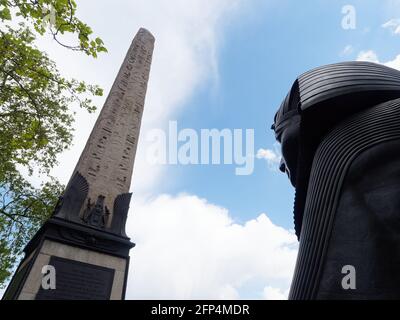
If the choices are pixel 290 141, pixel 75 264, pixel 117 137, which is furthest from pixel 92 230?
pixel 290 141

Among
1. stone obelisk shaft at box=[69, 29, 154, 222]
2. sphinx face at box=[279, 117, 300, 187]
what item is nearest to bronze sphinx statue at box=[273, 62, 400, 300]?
sphinx face at box=[279, 117, 300, 187]

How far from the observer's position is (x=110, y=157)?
24.8 feet

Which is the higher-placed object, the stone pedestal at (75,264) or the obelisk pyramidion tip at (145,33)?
the obelisk pyramidion tip at (145,33)

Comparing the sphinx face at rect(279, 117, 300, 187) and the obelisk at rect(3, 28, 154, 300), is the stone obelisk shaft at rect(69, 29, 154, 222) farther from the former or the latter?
the sphinx face at rect(279, 117, 300, 187)

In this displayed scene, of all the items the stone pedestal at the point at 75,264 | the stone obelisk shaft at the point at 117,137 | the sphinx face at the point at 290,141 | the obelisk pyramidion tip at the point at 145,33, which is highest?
the obelisk pyramidion tip at the point at 145,33

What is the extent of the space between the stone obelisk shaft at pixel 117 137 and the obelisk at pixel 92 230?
0.9 inches

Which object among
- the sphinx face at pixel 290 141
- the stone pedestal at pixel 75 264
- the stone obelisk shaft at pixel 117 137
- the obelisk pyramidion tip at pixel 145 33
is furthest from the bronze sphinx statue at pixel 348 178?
the obelisk pyramidion tip at pixel 145 33

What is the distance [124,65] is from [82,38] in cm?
560

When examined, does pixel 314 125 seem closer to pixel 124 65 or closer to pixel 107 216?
pixel 107 216

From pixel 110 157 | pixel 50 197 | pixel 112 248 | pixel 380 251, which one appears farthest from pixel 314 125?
pixel 50 197

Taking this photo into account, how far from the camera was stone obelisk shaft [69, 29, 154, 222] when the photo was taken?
7031 millimetres

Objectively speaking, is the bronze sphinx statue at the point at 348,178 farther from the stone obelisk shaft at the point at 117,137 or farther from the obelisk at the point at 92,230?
the stone obelisk shaft at the point at 117,137

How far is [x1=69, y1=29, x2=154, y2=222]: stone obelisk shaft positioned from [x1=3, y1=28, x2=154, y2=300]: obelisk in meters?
0.02

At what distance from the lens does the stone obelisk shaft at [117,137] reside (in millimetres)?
7031
